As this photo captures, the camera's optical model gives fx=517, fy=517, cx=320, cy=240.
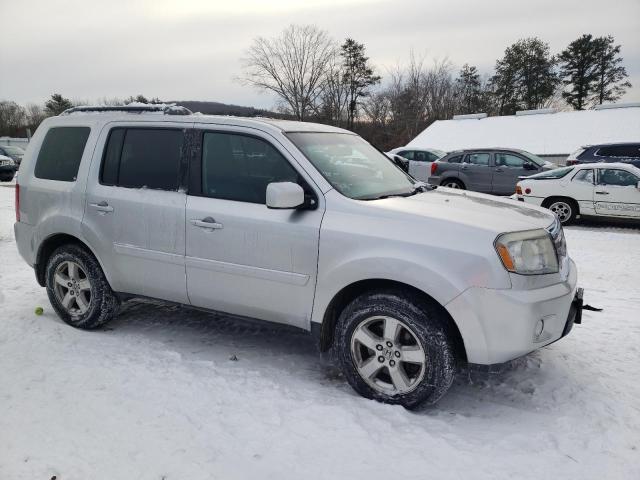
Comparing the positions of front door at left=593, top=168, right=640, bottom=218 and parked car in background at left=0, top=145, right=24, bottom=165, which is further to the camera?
parked car in background at left=0, top=145, right=24, bottom=165

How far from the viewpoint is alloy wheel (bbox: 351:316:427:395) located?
3211 millimetres

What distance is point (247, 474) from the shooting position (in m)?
2.64

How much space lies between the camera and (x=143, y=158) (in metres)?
4.20

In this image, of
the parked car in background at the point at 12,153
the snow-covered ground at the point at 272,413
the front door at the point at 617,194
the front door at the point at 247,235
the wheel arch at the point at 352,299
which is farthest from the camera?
the parked car in background at the point at 12,153

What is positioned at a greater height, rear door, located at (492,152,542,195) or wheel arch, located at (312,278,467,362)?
rear door, located at (492,152,542,195)

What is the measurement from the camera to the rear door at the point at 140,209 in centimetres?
399

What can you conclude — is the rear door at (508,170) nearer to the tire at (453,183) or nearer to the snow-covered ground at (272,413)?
the tire at (453,183)

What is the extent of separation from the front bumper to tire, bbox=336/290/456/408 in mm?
154

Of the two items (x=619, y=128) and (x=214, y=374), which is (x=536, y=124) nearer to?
(x=619, y=128)

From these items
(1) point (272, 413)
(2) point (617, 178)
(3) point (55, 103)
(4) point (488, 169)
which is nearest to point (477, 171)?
(4) point (488, 169)

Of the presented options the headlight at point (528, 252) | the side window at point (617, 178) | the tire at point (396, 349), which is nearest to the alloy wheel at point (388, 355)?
the tire at point (396, 349)

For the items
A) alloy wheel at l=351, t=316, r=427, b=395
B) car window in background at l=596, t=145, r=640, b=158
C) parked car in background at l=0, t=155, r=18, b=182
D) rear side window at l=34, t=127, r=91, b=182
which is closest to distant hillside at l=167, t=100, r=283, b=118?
rear side window at l=34, t=127, r=91, b=182

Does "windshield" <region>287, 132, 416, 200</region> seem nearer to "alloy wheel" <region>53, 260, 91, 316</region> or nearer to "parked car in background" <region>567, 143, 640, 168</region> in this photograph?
"alloy wheel" <region>53, 260, 91, 316</region>

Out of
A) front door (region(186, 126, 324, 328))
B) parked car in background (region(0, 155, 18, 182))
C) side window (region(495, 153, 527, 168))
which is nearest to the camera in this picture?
front door (region(186, 126, 324, 328))
